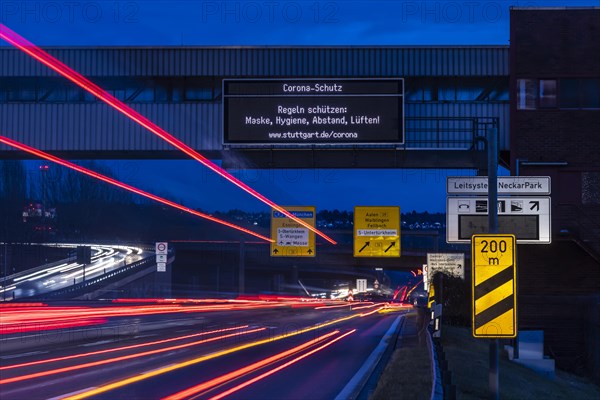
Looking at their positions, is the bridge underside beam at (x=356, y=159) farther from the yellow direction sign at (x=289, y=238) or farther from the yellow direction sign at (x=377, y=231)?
the yellow direction sign at (x=289, y=238)

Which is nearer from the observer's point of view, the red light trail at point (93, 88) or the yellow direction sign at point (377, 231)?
the red light trail at point (93, 88)

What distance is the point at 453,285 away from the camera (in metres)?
35.0

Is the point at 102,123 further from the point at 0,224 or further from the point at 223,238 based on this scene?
the point at 223,238

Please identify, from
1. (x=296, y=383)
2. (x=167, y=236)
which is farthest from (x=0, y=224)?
(x=296, y=383)

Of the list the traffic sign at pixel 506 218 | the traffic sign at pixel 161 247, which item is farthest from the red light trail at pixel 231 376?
the traffic sign at pixel 161 247

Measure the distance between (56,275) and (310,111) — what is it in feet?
208

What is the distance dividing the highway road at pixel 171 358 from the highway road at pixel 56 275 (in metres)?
29.7

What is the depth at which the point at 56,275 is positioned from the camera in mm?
82688

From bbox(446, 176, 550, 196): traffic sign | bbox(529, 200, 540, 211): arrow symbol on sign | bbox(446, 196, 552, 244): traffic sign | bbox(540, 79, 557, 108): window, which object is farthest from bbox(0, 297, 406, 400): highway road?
bbox(540, 79, 557, 108): window

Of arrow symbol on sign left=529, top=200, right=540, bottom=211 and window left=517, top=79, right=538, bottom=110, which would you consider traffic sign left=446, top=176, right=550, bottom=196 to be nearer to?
arrow symbol on sign left=529, top=200, right=540, bottom=211

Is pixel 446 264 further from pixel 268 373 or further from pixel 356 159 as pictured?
pixel 268 373

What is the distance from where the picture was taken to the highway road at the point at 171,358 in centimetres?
1538

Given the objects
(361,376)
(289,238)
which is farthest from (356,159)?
(289,238)

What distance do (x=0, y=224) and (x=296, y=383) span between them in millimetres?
77714
